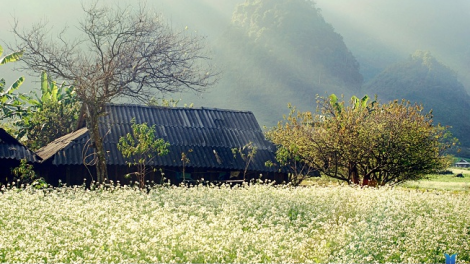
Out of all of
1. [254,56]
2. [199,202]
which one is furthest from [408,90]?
[199,202]

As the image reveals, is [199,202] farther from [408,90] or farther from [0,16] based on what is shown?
[408,90]

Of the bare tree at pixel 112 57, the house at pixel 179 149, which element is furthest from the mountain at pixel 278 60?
the bare tree at pixel 112 57

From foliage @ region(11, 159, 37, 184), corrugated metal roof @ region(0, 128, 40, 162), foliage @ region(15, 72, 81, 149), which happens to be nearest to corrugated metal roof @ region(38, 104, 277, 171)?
corrugated metal roof @ region(0, 128, 40, 162)

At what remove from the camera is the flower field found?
7965 mm

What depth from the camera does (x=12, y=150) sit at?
76.4 ft

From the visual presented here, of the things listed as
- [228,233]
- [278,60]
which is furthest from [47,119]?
[278,60]

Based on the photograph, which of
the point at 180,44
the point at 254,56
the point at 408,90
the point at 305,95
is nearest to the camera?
the point at 180,44

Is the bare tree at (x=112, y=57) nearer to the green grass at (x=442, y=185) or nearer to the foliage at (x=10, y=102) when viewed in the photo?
the foliage at (x=10, y=102)

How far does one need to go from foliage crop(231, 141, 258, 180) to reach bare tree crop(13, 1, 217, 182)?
13.9 ft

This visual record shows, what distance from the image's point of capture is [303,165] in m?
26.8

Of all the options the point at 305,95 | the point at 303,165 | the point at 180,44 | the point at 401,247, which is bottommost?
the point at 401,247

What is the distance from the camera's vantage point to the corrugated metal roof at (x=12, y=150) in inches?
903

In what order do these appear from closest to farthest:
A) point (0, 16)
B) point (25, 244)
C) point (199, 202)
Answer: point (25, 244), point (199, 202), point (0, 16)

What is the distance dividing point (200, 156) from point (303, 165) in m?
4.86
